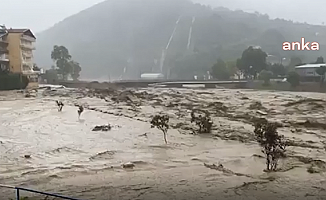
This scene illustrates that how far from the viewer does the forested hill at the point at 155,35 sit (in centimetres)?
402

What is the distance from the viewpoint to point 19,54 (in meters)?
6.77

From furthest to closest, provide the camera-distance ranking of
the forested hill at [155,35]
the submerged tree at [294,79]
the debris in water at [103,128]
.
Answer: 1. the submerged tree at [294,79]
2. the forested hill at [155,35]
3. the debris in water at [103,128]

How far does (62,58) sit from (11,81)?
1.17 m

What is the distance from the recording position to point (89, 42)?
4609 mm

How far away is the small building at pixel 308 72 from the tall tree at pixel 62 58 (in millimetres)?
2910

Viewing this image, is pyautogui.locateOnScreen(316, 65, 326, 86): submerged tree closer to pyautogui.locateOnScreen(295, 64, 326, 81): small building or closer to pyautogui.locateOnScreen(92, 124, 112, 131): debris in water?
pyautogui.locateOnScreen(295, 64, 326, 81): small building

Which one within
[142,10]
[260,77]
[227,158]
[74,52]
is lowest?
[227,158]

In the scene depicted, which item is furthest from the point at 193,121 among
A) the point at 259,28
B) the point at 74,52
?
the point at 74,52

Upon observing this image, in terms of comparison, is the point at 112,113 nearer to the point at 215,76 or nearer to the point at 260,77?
the point at 215,76

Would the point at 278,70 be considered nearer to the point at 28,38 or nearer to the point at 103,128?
the point at 103,128

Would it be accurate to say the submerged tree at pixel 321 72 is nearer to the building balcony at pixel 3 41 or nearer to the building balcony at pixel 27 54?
the building balcony at pixel 27 54

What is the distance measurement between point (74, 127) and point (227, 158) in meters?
1.77

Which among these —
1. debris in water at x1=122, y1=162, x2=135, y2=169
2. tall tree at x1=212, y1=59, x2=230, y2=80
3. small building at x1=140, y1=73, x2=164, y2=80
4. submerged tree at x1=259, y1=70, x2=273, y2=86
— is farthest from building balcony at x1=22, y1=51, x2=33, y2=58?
debris in water at x1=122, y1=162, x2=135, y2=169

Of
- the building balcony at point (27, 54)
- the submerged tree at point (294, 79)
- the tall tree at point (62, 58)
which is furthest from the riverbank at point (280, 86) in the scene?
the building balcony at point (27, 54)
